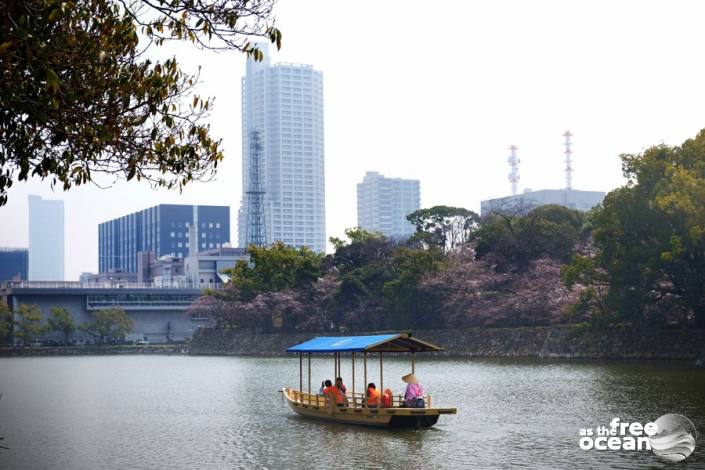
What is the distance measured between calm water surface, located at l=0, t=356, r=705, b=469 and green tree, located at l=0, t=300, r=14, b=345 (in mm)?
64329

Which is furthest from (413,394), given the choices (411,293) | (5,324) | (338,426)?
(5,324)

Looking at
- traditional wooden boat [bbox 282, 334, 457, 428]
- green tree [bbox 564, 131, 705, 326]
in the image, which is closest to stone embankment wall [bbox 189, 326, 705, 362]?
green tree [bbox 564, 131, 705, 326]

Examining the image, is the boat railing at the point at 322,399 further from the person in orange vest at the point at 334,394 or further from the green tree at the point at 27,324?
the green tree at the point at 27,324

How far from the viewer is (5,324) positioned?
116062 mm

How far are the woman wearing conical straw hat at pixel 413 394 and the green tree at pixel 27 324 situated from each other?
307ft

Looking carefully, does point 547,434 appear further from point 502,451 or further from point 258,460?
point 258,460

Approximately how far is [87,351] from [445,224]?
46.8 m

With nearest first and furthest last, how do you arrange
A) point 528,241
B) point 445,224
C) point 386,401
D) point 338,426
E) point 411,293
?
point 386,401
point 338,426
point 528,241
point 411,293
point 445,224

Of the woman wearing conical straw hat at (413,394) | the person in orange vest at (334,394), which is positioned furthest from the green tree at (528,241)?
the woman wearing conical straw hat at (413,394)

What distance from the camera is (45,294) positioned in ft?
412

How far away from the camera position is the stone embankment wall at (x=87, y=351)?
112250mm

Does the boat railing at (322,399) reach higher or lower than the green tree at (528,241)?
lower

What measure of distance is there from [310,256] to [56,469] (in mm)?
77291

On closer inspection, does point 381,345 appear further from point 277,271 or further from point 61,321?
point 61,321
